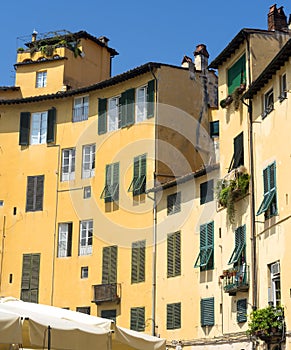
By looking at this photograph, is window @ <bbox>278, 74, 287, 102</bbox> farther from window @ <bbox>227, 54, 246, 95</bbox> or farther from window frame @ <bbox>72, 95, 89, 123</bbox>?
window frame @ <bbox>72, 95, 89, 123</bbox>

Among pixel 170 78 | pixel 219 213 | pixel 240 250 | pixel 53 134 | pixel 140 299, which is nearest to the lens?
pixel 240 250

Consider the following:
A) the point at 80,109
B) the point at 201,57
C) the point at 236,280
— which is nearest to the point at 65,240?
the point at 80,109

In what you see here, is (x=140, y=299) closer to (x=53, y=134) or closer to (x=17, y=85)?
(x=53, y=134)

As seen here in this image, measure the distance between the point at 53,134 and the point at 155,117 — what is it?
22.3ft

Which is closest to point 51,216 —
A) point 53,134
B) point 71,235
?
point 71,235

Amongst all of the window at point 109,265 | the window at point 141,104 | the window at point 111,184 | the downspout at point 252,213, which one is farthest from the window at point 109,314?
the downspout at point 252,213

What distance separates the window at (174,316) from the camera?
2886cm

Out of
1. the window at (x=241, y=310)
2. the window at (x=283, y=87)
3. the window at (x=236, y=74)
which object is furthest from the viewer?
the window at (x=236, y=74)

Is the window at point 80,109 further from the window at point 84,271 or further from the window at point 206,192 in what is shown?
the window at point 206,192

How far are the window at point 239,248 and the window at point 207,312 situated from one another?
2786 mm

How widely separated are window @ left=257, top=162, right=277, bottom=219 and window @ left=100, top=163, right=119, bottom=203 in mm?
11702

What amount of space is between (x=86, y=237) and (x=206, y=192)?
327 inches

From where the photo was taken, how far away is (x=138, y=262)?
3144 centimetres

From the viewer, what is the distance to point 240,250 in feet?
79.5
